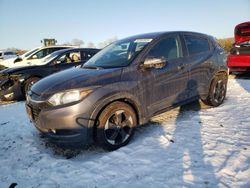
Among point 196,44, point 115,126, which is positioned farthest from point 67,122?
point 196,44

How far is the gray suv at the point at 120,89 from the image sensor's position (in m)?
3.45

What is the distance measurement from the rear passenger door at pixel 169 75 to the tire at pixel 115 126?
1.55ft

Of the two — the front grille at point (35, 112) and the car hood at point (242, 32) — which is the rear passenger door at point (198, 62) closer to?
the front grille at point (35, 112)

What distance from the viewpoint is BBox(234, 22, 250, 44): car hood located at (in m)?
9.09

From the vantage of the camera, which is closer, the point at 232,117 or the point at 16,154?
the point at 16,154

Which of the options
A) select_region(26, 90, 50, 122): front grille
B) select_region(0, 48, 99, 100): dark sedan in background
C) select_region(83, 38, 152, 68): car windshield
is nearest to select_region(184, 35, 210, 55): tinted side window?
select_region(83, 38, 152, 68): car windshield

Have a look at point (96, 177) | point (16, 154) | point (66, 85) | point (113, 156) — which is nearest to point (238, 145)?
point (113, 156)

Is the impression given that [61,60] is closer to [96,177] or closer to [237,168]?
[96,177]

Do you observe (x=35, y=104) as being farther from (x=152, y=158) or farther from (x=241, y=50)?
(x=241, y=50)

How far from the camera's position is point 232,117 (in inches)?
193

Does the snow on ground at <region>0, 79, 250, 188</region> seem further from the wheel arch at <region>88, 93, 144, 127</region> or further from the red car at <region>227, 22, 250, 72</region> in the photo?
the red car at <region>227, 22, 250, 72</region>

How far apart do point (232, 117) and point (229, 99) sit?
5.18 ft

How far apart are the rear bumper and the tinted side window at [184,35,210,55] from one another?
4.22m

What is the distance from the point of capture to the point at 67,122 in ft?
11.1
